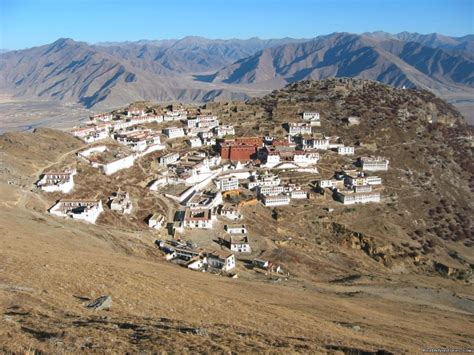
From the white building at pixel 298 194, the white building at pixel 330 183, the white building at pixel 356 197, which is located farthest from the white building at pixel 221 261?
the white building at pixel 330 183

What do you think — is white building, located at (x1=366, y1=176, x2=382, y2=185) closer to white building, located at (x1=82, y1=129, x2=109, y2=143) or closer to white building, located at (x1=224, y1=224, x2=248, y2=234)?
white building, located at (x1=224, y1=224, x2=248, y2=234)

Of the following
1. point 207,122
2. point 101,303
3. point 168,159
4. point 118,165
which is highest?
point 207,122

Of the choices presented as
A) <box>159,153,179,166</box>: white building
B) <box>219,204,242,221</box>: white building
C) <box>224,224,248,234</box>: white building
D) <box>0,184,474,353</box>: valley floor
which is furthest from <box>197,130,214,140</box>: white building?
<box>0,184,474,353</box>: valley floor

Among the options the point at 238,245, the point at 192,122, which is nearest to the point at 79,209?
the point at 238,245

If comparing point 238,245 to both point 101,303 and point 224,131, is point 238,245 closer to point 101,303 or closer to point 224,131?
Result: point 101,303

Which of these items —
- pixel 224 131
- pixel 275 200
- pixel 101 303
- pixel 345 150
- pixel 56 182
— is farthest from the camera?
pixel 224 131

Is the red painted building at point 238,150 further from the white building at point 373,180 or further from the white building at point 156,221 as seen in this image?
the white building at point 156,221
